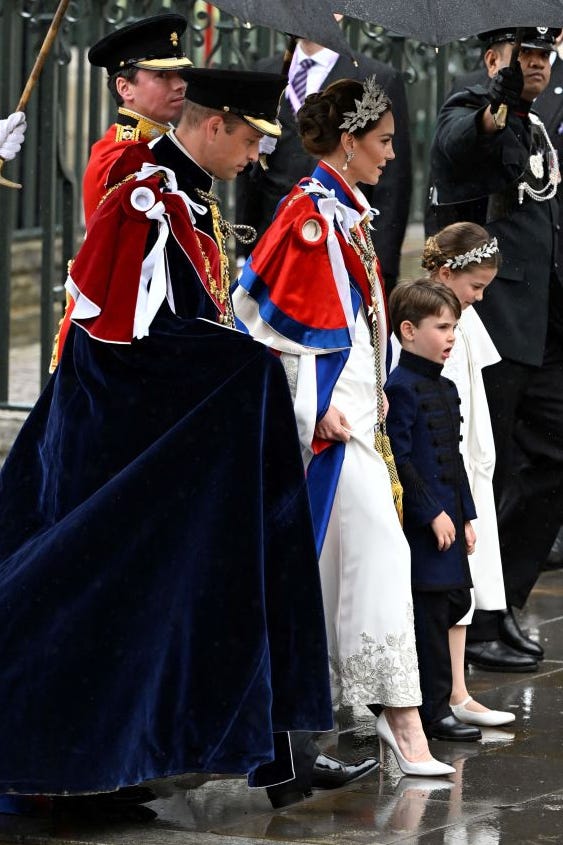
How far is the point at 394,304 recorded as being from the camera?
580 cm

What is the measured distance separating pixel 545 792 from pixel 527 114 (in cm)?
251

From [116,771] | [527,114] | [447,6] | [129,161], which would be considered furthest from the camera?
[527,114]

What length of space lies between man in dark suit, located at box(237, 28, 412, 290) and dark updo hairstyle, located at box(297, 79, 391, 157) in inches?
63.1

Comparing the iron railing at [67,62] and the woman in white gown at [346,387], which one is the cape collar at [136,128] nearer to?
the woman in white gown at [346,387]

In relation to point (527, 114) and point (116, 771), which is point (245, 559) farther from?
point (527, 114)

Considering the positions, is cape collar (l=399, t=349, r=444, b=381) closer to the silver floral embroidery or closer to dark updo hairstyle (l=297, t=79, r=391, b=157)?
dark updo hairstyle (l=297, t=79, r=391, b=157)

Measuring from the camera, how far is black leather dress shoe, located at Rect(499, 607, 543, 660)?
22.5 feet

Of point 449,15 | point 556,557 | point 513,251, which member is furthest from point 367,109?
point 556,557

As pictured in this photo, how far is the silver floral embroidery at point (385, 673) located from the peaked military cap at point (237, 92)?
1.41m

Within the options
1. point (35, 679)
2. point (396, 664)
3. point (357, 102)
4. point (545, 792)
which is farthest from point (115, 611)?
point (357, 102)

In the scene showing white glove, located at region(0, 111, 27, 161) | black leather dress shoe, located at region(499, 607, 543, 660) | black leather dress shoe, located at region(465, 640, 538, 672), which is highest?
white glove, located at region(0, 111, 27, 161)

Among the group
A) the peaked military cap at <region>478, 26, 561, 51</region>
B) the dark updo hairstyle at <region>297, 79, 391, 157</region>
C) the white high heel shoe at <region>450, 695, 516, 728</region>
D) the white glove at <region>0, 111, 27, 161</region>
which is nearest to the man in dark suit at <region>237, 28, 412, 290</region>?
the peaked military cap at <region>478, 26, 561, 51</region>

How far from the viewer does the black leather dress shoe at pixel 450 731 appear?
5.79 m

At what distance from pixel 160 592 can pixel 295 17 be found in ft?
5.55
